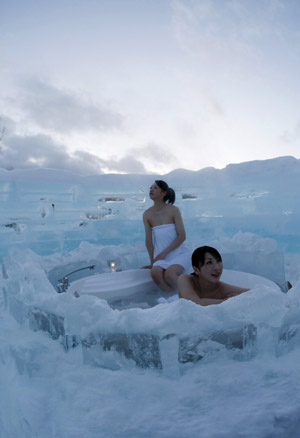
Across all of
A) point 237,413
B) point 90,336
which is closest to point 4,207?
point 90,336

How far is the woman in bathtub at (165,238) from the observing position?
12.5 ft

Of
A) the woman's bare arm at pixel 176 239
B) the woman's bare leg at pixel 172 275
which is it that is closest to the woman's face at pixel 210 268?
the woman's bare leg at pixel 172 275

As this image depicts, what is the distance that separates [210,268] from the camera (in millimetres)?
2584

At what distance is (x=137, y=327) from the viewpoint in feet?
6.64

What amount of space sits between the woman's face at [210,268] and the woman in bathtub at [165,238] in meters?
→ 1.13

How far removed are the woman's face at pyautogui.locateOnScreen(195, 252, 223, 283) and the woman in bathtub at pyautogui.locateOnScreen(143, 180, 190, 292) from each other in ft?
3.71

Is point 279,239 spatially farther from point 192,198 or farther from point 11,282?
point 11,282

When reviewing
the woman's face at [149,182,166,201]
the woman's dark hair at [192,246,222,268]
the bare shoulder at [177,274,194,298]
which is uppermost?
the woman's face at [149,182,166,201]

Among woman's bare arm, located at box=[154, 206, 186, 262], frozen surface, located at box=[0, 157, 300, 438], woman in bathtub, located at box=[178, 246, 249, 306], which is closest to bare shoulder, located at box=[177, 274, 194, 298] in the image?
woman in bathtub, located at box=[178, 246, 249, 306]

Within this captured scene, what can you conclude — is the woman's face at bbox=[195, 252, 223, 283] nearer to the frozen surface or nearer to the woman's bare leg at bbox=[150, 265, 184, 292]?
the frozen surface

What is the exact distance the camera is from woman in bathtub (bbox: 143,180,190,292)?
3813mm

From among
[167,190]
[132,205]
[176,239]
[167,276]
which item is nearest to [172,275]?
[167,276]

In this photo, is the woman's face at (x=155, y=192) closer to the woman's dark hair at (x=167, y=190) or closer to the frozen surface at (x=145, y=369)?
the woman's dark hair at (x=167, y=190)

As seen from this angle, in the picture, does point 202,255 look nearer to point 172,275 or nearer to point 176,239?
point 172,275
